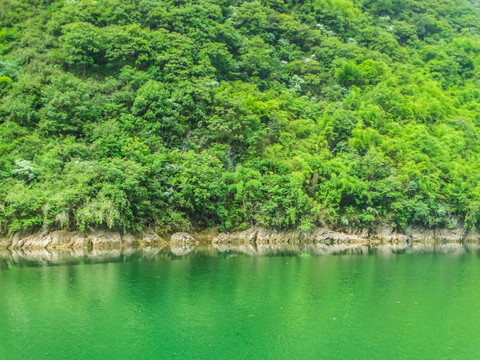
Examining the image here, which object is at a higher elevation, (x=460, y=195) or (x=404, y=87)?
(x=404, y=87)

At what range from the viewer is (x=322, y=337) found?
14.3m

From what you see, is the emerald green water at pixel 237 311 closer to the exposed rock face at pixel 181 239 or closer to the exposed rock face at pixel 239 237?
the exposed rock face at pixel 181 239

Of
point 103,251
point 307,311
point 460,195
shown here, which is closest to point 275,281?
point 307,311

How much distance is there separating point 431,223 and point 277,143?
17.7 m

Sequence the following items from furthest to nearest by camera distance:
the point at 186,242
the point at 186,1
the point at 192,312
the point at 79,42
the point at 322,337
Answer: the point at 186,1
the point at 79,42
the point at 186,242
the point at 192,312
the point at 322,337

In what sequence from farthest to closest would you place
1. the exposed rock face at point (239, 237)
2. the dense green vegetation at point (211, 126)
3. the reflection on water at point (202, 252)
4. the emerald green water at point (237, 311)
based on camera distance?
the exposed rock face at point (239, 237), the dense green vegetation at point (211, 126), the reflection on water at point (202, 252), the emerald green water at point (237, 311)

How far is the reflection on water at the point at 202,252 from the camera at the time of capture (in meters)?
28.8

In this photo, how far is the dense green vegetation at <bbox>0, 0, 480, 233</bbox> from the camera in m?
36.7

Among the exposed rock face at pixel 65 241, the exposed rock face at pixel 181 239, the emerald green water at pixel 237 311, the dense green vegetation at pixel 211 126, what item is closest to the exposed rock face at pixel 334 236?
the dense green vegetation at pixel 211 126

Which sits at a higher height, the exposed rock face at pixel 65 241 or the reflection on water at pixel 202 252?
the exposed rock face at pixel 65 241

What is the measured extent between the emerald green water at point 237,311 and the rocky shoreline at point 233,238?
7722mm

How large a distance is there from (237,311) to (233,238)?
22.8m

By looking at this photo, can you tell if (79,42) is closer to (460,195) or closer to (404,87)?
(404,87)

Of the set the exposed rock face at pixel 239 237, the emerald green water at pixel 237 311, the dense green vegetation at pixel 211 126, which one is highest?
the dense green vegetation at pixel 211 126
